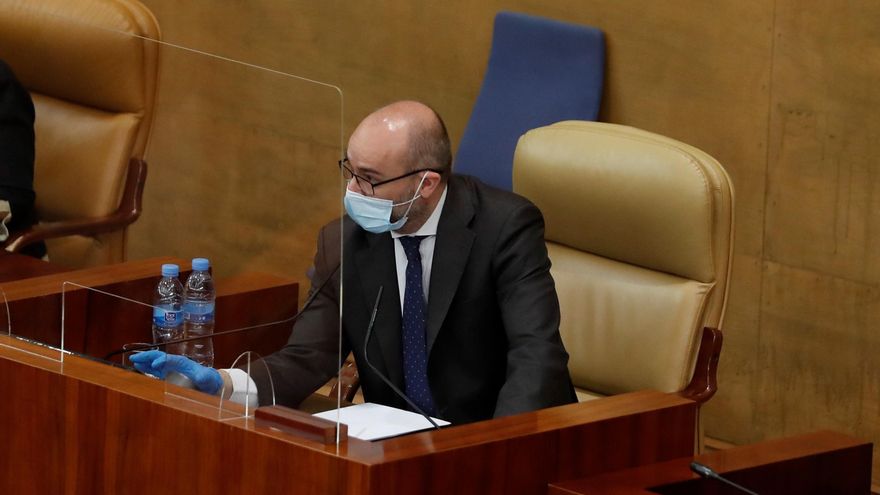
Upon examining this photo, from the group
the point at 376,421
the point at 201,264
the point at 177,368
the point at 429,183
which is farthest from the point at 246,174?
the point at 429,183

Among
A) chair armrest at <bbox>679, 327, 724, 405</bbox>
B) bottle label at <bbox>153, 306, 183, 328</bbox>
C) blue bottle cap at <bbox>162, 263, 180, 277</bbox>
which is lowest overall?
chair armrest at <bbox>679, 327, 724, 405</bbox>

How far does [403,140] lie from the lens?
2744mm

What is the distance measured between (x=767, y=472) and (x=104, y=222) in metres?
1.22

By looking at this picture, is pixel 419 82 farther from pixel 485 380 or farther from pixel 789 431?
pixel 485 380

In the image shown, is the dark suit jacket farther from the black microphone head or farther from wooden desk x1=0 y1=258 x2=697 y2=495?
the black microphone head

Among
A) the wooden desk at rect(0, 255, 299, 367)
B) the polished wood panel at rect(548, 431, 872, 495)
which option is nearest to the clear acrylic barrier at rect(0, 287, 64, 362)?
the wooden desk at rect(0, 255, 299, 367)

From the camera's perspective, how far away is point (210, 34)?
5.45m

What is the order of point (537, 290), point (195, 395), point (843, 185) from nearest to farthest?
point (195, 395) < point (537, 290) < point (843, 185)

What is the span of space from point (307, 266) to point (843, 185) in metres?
2.04

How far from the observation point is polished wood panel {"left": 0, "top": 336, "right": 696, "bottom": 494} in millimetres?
2008

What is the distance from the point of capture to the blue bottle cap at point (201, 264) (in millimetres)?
2457

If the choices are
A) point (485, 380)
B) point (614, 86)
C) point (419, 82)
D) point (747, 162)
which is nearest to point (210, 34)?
point (419, 82)

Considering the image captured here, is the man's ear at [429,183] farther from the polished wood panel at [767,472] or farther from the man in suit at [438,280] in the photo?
the polished wood panel at [767,472]

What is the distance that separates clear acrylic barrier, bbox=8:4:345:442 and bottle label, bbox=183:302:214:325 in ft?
0.18
